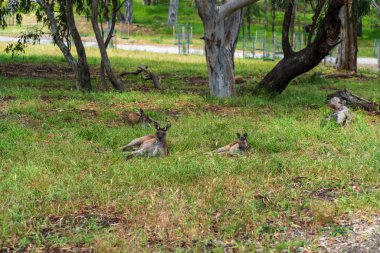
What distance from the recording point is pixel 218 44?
13.3 m

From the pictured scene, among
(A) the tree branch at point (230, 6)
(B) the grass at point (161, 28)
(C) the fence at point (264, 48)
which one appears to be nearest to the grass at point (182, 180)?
(A) the tree branch at point (230, 6)

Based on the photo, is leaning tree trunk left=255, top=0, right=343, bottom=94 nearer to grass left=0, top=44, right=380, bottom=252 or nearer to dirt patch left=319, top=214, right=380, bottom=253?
grass left=0, top=44, right=380, bottom=252

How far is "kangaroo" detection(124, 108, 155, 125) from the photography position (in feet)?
32.3

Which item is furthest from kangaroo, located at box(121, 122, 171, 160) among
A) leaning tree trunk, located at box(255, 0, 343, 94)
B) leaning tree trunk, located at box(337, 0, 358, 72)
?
leaning tree trunk, located at box(337, 0, 358, 72)

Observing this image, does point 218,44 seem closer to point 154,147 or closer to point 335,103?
point 335,103

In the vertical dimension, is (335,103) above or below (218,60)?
below

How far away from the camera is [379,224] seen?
5520 mm

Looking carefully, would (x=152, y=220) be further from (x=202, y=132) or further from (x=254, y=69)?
(x=254, y=69)

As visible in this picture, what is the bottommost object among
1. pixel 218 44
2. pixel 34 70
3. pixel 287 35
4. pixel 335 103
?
pixel 335 103

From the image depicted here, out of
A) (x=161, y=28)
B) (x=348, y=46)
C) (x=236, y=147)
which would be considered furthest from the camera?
(x=161, y=28)

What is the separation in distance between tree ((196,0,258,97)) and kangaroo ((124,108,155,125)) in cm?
359

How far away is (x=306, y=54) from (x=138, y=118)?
208 inches

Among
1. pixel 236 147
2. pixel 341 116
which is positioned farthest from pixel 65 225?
pixel 341 116

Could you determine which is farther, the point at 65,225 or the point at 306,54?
the point at 306,54
